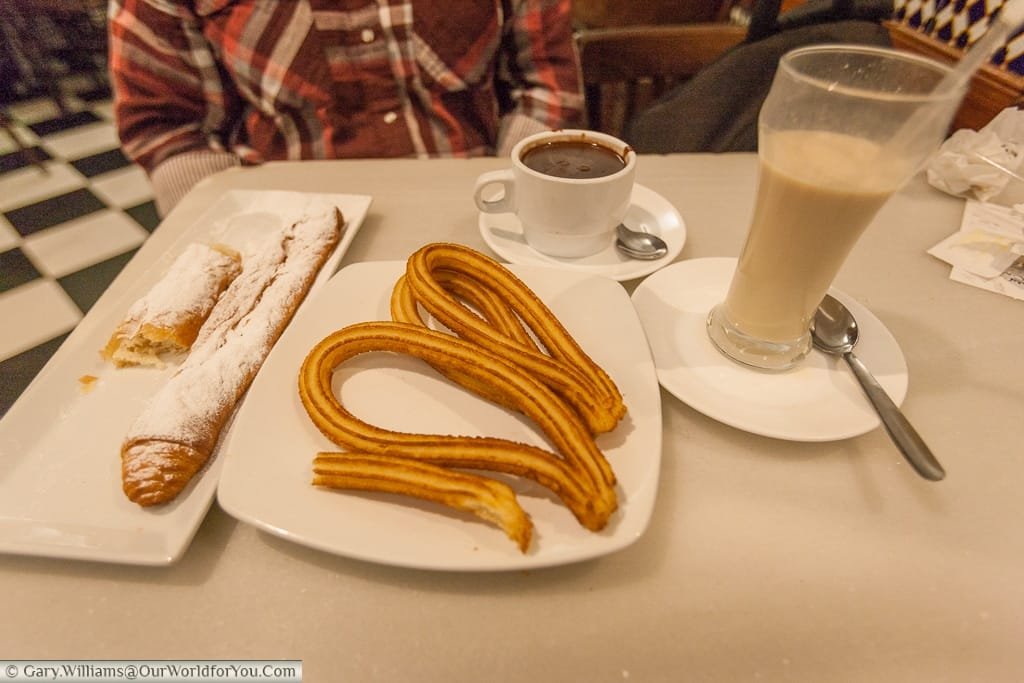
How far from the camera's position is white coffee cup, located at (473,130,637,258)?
60 centimetres

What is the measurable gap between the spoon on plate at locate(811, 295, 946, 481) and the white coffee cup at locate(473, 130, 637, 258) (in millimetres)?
246

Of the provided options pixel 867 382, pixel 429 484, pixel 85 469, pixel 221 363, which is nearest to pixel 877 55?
pixel 867 382

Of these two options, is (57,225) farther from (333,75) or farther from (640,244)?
(640,244)

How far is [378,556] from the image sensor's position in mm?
361

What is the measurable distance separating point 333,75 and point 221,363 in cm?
65

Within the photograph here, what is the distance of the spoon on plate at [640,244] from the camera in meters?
0.65

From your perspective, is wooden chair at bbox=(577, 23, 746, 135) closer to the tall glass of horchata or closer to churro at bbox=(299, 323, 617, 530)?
the tall glass of horchata

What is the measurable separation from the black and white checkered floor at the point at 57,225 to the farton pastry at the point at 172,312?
0.92 metres

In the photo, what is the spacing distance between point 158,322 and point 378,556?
360mm

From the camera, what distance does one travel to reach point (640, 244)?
0.66m

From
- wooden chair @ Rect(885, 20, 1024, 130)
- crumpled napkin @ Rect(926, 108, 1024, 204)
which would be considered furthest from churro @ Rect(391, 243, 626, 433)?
wooden chair @ Rect(885, 20, 1024, 130)

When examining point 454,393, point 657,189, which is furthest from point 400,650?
point 657,189

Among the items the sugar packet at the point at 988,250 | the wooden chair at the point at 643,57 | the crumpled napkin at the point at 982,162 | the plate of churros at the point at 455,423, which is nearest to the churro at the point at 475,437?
the plate of churros at the point at 455,423

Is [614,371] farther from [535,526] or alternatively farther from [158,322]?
[158,322]
